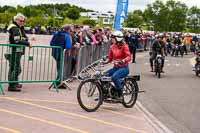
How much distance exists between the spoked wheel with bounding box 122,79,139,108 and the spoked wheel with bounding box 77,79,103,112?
0.88 metres

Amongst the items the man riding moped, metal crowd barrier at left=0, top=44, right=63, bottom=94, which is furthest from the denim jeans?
metal crowd barrier at left=0, top=44, right=63, bottom=94

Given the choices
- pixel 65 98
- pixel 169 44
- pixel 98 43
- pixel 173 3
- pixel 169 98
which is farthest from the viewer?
pixel 173 3

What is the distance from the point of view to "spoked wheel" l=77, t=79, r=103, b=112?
10625 millimetres

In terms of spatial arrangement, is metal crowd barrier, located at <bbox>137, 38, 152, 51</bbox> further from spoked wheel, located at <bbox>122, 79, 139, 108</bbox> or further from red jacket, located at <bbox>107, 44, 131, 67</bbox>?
red jacket, located at <bbox>107, 44, 131, 67</bbox>

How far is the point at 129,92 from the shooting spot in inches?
461

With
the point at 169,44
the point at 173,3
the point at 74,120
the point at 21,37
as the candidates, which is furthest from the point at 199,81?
the point at 173,3

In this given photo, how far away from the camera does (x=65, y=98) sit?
40.4 feet

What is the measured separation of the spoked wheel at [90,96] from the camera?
10.6 m

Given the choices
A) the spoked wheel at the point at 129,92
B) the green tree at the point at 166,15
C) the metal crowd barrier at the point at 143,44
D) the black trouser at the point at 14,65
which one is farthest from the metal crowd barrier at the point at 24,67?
the green tree at the point at 166,15

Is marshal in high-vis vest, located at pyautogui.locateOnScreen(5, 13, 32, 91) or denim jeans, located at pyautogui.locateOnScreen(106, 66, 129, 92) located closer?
denim jeans, located at pyautogui.locateOnScreen(106, 66, 129, 92)

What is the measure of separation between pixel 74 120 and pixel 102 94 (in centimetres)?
142

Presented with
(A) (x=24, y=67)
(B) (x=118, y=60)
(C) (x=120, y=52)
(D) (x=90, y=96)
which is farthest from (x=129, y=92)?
(A) (x=24, y=67)

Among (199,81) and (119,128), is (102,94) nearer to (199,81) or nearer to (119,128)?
(119,128)

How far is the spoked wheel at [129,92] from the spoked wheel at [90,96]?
0.88 meters
